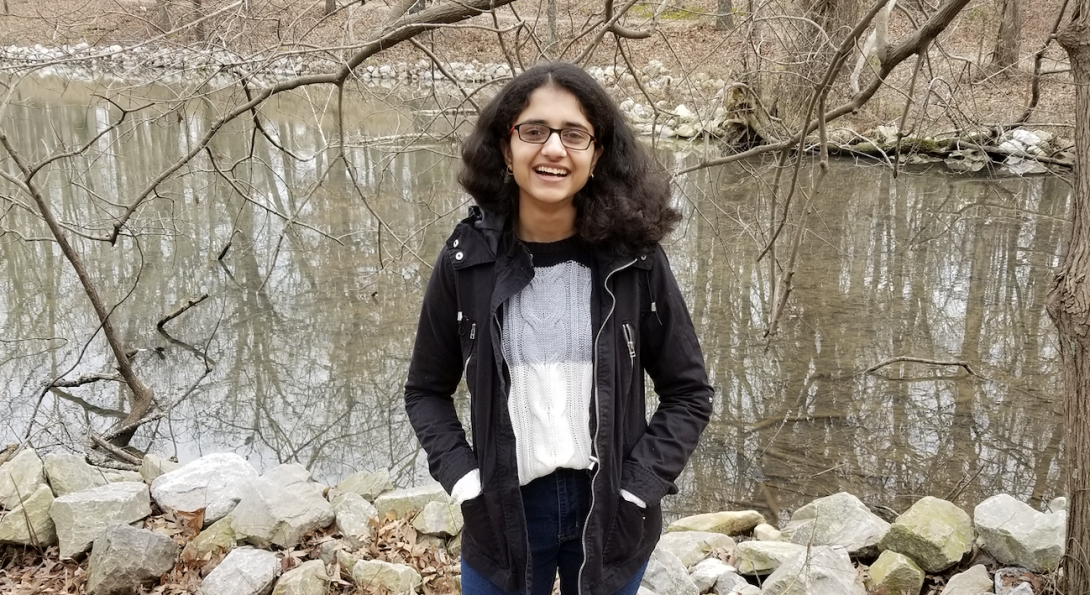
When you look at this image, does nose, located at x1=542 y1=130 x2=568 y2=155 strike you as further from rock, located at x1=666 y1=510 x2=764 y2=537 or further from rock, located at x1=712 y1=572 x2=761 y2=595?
rock, located at x1=666 y1=510 x2=764 y2=537

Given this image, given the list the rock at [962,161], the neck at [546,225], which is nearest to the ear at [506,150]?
the neck at [546,225]

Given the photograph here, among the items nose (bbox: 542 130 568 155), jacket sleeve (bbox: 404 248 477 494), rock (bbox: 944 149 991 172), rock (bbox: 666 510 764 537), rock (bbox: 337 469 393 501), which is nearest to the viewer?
nose (bbox: 542 130 568 155)

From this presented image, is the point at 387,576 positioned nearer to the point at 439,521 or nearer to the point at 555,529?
the point at 439,521

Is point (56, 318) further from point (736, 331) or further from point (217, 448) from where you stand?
point (736, 331)

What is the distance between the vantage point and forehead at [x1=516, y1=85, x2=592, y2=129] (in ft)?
5.42

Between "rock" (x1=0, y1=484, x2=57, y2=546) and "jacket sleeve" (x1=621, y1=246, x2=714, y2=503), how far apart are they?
2.88 metres

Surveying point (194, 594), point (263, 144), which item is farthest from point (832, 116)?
point (263, 144)

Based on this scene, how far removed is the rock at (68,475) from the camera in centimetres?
399

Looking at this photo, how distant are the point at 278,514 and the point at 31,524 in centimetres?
100

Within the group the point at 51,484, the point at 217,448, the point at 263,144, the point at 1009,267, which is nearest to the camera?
the point at 51,484

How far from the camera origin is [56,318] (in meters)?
6.97

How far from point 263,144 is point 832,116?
9.78 metres

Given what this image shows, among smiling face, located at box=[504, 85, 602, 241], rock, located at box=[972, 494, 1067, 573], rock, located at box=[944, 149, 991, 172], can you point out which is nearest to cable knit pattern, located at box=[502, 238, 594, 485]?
smiling face, located at box=[504, 85, 602, 241]

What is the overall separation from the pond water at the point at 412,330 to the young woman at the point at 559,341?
186 centimetres
